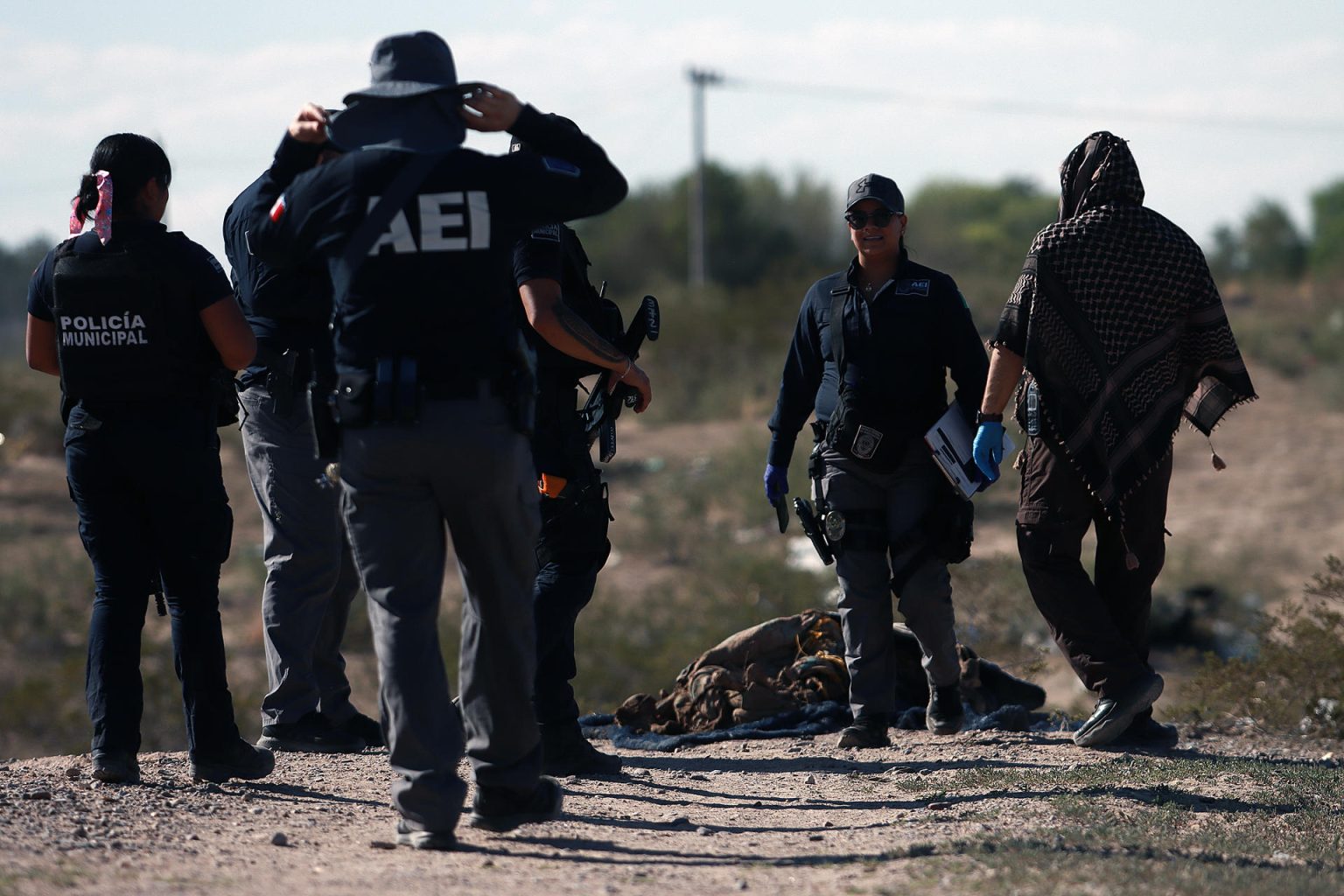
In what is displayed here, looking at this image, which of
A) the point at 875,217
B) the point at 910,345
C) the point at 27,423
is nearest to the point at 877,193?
the point at 875,217

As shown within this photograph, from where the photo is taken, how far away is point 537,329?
534cm

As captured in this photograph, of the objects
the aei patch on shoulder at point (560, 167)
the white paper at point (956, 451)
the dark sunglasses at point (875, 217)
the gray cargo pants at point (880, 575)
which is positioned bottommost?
the gray cargo pants at point (880, 575)

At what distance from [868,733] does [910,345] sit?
1570 mm

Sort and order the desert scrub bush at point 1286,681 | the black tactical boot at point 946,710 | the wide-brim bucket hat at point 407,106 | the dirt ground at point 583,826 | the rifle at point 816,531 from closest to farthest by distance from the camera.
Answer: the dirt ground at point 583,826
the wide-brim bucket hat at point 407,106
the rifle at point 816,531
the black tactical boot at point 946,710
the desert scrub bush at point 1286,681

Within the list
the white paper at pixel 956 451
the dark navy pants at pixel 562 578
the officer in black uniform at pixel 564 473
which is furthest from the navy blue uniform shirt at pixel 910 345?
the dark navy pants at pixel 562 578

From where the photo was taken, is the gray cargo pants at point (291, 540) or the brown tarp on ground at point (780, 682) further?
the brown tarp on ground at point (780, 682)

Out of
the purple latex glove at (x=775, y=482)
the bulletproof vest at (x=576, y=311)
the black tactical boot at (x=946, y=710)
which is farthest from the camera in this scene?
the black tactical boot at (x=946, y=710)

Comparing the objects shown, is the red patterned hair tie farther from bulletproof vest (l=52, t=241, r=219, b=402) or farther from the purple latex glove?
the purple latex glove

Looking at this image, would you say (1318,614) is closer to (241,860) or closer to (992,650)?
(992,650)

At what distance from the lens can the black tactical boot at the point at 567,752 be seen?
564 centimetres

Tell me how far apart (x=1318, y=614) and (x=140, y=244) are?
5.88 metres

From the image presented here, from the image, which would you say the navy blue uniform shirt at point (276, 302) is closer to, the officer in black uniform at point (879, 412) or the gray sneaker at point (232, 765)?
the gray sneaker at point (232, 765)

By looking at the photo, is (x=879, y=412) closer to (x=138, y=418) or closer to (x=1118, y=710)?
(x=1118, y=710)

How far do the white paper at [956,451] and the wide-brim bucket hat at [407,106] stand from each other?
2.43 m
